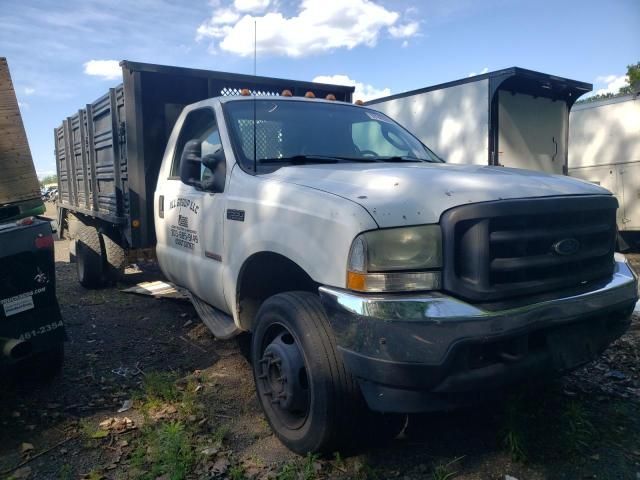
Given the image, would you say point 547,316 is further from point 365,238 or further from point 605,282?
point 365,238

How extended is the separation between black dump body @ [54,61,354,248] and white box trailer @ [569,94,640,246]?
6.50m

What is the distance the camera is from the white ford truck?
7.50 feet

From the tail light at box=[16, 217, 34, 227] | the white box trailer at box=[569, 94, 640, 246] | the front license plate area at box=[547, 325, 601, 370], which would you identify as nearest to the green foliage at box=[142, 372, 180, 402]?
the tail light at box=[16, 217, 34, 227]

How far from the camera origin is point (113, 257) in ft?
20.6

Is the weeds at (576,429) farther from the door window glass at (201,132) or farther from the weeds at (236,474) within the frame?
the door window glass at (201,132)

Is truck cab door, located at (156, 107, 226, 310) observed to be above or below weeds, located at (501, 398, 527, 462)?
above

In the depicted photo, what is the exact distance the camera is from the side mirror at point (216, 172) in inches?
141

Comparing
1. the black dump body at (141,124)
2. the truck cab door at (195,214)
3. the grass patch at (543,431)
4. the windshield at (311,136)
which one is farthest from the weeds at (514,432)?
the black dump body at (141,124)

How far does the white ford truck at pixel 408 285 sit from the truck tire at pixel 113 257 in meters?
2.98

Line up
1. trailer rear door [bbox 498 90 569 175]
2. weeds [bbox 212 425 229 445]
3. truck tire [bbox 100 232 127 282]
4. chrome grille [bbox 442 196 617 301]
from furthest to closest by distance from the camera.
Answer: trailer rear door [bbox 498 90 569 175] → truck tire [bbox 100 232 127 282] → weeds [bbox 212 425 229 445] → chrome grille [bbox 442 196 617 301]

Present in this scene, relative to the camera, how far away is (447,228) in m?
2.35

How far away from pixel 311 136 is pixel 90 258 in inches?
171

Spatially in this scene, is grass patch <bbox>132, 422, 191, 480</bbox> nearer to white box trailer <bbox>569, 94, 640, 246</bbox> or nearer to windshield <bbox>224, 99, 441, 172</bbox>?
windshield <bbox>224, 99, 441, 172</bbox>

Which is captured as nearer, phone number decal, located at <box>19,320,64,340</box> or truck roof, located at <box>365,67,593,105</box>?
phone number decal, located at <box>19,320,64,340</box>
